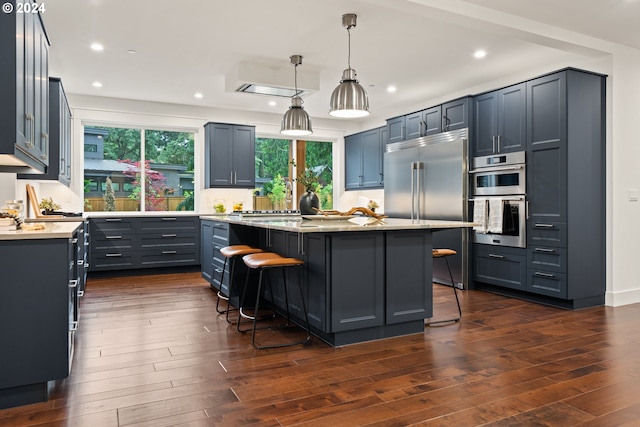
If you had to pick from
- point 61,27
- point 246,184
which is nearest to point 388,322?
point 61,27

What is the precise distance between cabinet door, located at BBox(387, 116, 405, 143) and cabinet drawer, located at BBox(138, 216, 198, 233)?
325cm

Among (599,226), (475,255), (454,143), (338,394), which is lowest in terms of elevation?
(338,394)

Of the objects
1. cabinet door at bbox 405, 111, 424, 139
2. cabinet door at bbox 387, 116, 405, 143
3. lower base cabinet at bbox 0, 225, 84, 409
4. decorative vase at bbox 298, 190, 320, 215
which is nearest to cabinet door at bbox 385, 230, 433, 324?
decorative vase at bbox 298, 190, 320, 215

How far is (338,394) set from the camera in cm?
242

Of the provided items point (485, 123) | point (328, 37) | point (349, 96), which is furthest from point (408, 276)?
point (485, 123)

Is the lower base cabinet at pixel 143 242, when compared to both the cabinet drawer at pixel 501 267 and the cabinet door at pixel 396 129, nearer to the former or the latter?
the cabinet door at pixel 396 129

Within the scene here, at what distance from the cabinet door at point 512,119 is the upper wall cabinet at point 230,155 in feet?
12.8

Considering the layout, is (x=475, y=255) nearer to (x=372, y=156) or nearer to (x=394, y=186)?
(x=394, y=186)

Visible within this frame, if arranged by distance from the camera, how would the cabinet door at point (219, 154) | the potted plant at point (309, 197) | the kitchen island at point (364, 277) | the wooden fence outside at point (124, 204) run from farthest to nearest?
the cabinet door at point (219, 154)
the wooden fence outside at point (124, 204)
the potted plant at point (309, 197)
the kitchen island at point (364, 277)

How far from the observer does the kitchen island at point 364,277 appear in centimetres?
321

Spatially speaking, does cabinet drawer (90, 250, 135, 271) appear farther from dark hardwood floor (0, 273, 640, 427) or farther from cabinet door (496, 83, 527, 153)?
cabinet door (496, 83, 527, 153)

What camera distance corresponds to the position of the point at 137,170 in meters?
7.28

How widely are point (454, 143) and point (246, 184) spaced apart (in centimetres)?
344

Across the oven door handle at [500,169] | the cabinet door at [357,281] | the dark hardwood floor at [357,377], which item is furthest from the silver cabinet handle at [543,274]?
the cabinet door at [357,281]
